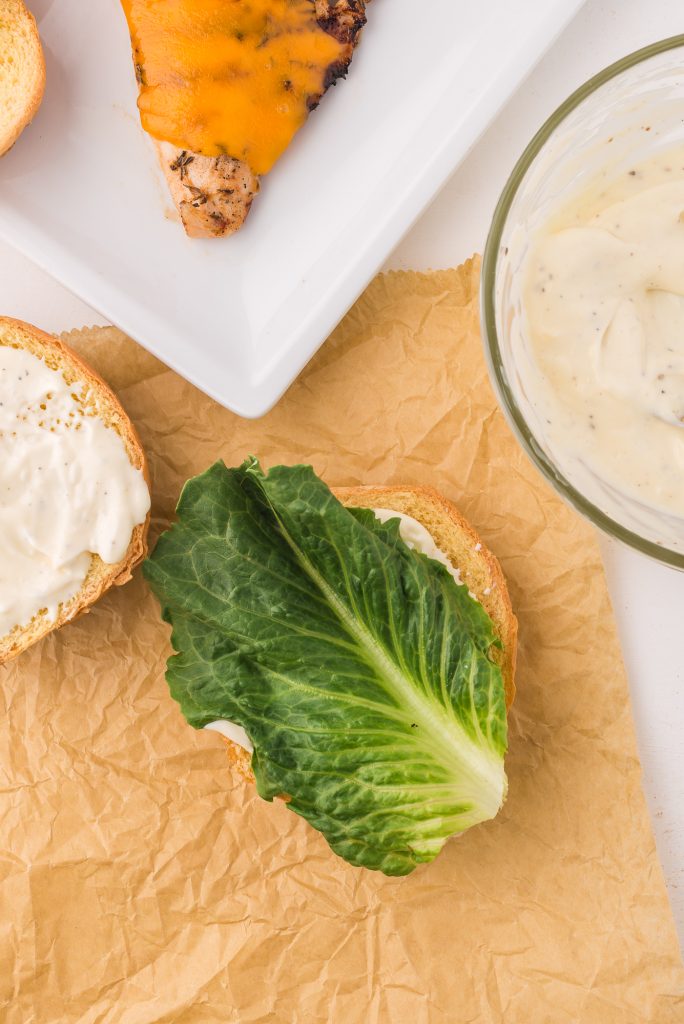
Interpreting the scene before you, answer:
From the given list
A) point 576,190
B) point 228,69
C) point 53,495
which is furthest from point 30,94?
point 576,190

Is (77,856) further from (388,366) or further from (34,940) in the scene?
(388,366)

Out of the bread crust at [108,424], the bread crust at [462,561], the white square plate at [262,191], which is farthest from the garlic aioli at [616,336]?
the bread crust at [108,424]

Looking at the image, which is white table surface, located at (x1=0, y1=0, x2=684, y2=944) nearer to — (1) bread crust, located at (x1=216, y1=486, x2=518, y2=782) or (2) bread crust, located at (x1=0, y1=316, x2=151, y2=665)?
(1) bread crust, located at (x1=216, y1=486, x2=518, y2=782)

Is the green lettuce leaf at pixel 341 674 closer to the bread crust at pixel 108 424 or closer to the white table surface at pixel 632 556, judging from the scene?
the bread crust at pixel 108 424

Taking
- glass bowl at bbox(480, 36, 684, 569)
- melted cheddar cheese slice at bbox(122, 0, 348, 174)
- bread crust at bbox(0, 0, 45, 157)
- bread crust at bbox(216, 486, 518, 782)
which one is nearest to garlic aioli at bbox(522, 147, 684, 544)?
glass bowl at bbox(480, 36, 684, 569)

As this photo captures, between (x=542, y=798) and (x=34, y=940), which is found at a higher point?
(x=34, y=940)

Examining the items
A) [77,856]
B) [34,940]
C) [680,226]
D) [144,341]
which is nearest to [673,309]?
[680,226]
